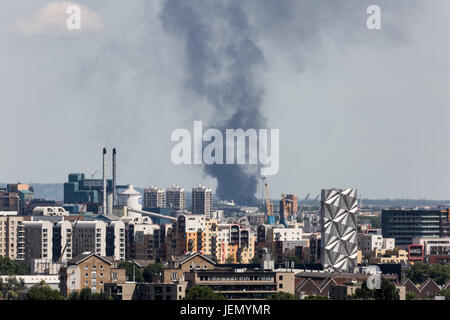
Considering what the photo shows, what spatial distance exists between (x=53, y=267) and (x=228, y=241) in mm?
35896

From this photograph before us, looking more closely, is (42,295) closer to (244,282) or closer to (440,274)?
(244,282)

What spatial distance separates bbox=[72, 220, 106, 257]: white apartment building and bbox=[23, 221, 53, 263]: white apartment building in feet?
8.75

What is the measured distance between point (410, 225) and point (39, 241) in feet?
172

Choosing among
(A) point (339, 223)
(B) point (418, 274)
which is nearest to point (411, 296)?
(B) point (418, 274)

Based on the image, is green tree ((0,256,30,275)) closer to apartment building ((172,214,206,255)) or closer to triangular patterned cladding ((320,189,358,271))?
apartment building ((172,214,206,255))

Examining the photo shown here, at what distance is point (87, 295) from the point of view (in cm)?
7938

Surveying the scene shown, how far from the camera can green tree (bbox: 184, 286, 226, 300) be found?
238 feet

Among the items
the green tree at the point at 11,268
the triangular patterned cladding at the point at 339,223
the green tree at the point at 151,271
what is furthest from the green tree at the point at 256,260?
the green tree at the point at 11,268

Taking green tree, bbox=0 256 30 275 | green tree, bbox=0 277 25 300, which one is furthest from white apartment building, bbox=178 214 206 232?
green tree, bbox=0 277 25 300

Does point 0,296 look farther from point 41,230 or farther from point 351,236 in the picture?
→ point 41,230

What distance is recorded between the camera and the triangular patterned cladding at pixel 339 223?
124 m

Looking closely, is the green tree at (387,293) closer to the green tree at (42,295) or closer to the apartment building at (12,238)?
the green tree at (42,295)

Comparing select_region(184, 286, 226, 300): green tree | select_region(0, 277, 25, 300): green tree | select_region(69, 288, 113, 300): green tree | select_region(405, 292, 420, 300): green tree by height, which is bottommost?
select_region(405, 292, 420, 300): green tree
